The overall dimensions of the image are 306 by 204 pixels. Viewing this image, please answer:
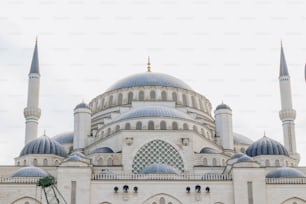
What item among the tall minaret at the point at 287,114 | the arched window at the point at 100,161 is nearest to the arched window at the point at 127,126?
the arched window at the point at 100,161

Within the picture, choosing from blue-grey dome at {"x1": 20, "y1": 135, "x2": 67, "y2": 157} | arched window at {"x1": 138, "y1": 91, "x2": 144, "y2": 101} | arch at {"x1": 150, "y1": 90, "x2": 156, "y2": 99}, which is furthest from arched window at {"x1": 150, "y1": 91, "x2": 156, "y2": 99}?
blue-grey dome at {"x1": 20, "y1": 135, "x2": 67, "y2": 157}

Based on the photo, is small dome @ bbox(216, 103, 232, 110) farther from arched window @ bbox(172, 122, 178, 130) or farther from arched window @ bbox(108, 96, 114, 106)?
arched window @ bbox(108, 96, 114, 106)

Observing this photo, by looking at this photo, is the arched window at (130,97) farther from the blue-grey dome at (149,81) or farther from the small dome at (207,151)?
the small dome at (207,151)

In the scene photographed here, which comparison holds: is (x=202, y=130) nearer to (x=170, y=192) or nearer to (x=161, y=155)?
(x=161, y=155)

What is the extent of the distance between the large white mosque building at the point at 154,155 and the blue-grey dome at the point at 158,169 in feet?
0.19

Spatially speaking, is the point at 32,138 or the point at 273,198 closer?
the point at 273,198

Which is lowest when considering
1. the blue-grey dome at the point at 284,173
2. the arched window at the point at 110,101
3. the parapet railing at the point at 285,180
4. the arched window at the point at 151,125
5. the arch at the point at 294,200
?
the arch at the point at 294,200

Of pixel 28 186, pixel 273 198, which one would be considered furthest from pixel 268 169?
pixel 28 186

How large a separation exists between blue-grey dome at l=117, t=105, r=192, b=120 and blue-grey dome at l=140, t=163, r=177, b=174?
20.1 feet

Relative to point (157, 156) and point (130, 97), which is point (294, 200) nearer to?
point (157, 156)

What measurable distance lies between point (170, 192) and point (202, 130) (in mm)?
8977

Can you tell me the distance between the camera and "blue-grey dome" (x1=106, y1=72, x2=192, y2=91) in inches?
1896

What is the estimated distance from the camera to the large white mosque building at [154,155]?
3450cm

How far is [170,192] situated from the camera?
34.7 metres
